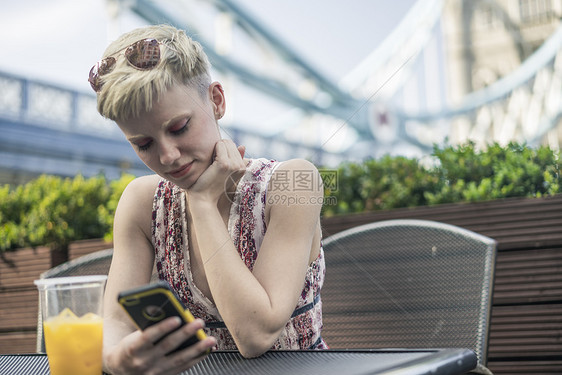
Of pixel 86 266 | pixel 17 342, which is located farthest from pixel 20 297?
pixel 86 266

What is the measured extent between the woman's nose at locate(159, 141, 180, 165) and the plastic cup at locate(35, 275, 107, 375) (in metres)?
0.28

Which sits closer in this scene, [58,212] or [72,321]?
[72,321]

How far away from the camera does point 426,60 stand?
19.5 m

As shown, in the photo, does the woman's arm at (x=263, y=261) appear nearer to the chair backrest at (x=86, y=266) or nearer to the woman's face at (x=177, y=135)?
the woman's face at (x=177, y=135)

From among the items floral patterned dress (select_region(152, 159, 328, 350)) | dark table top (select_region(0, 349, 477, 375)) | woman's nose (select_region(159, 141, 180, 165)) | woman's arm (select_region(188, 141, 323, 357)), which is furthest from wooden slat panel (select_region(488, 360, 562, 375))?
woman's nose (select_region(159, 141, 180, 165))

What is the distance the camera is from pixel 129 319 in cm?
69

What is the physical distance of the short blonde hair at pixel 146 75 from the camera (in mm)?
779

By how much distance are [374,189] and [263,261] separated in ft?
3.34

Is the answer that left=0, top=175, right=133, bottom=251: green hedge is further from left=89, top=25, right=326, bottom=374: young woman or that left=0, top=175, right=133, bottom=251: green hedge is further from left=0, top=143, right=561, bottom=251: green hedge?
left=89, top=25, right=326, bottom=374: young woman

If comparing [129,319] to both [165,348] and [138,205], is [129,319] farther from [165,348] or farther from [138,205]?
[138,205]

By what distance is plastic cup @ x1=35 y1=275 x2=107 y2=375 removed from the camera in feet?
1.80

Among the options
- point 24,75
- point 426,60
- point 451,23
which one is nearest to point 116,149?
point 24,75

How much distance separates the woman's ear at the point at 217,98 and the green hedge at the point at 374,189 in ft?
2.76

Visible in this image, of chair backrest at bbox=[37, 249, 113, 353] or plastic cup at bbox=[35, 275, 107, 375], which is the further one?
chair backrest at bbox=[37, 249, 113, 353]
